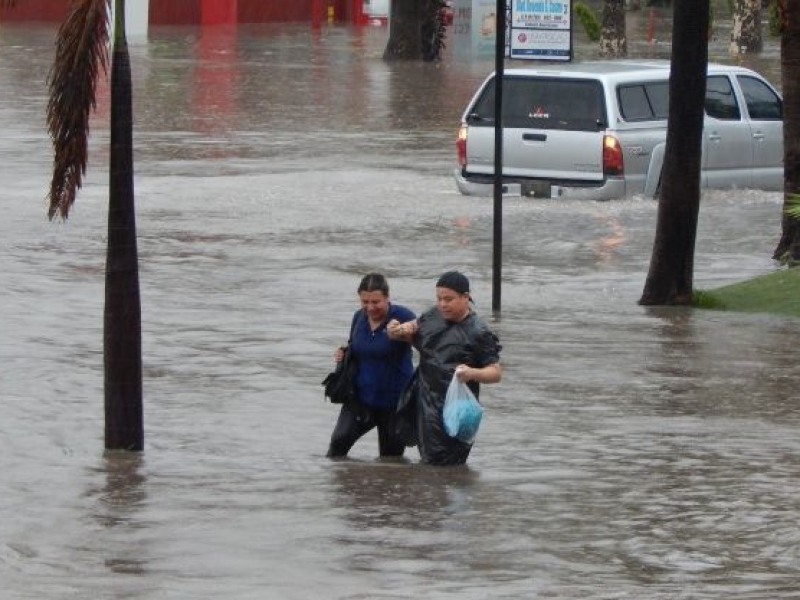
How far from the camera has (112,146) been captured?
10.6 m

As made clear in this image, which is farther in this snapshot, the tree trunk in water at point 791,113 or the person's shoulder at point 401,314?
the tree trunk in water at point 791,113

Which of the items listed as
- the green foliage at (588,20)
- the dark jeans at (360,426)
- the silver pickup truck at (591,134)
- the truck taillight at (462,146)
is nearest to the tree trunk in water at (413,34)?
the green foliage at (588,20)

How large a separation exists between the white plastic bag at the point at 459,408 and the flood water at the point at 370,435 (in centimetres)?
32

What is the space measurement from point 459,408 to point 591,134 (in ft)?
40.7

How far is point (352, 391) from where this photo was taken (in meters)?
10.8

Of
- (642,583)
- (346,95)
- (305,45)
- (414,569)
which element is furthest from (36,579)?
(305,45)

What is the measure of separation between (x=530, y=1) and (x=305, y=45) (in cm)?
4077

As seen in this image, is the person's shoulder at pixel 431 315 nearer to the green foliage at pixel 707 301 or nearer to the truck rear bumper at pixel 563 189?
the green foliage at pixel 707 301

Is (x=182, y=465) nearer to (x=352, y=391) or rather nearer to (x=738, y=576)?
(x=352, y=391)

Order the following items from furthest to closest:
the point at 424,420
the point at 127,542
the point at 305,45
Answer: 1. the point at 305,45
2. the point at 424,420
3. the point at 127,542

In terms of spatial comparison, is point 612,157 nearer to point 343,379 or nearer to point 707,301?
point 707,301

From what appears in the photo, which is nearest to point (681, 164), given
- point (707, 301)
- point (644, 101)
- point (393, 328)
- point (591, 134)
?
point (707, 301)

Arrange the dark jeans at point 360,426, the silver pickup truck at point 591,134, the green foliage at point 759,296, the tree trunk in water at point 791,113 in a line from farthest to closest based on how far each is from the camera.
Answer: the silver pickup truck at point 591,134 → the tree trunk in water at point 791,113 → the green foliage at point 759,296 → the dark jeans at point 360,426

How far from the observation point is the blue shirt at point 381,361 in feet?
34.9
